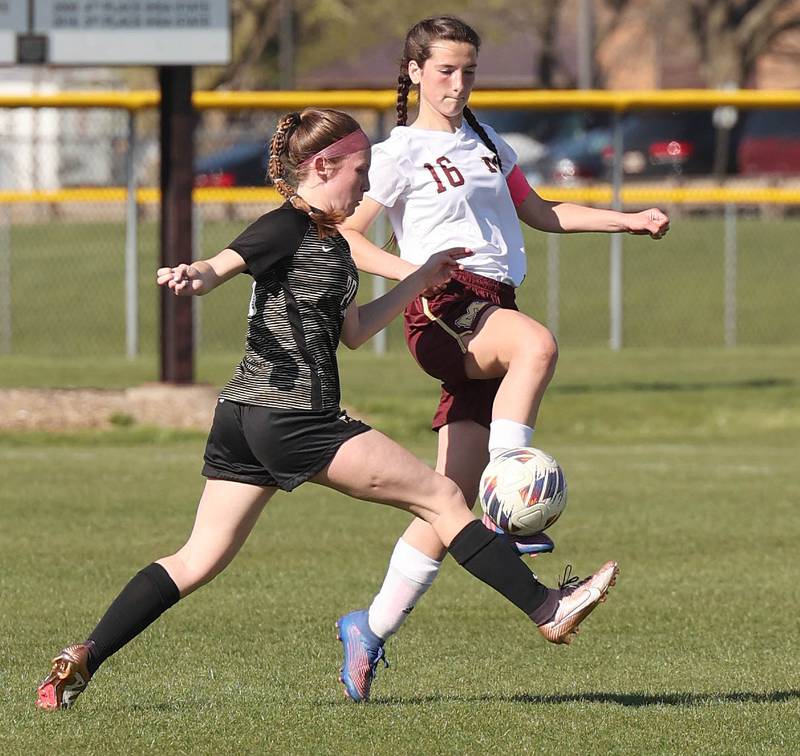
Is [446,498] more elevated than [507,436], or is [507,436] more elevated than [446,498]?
[507,436]

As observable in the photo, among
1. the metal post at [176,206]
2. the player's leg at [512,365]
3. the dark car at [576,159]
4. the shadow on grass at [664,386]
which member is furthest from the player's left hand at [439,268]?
the dark car at [576,159]

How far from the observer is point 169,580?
5.40 m

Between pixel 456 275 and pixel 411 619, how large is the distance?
189 cm

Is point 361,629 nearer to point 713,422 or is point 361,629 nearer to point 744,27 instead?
point 713,422

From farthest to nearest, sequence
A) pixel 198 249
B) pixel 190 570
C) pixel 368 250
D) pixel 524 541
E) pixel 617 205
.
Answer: pixel 198 249 → pixel 617 205 → pixel 368 250 → pixel 524 541 → pixel 190 570

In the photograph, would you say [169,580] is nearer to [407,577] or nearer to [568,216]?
[407,577]

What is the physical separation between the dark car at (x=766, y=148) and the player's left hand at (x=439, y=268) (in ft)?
76.0

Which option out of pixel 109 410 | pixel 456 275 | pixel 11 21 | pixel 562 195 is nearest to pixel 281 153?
pixel 456 275

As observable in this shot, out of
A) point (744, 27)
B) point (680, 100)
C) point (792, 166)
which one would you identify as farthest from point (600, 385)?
point (744, 27)

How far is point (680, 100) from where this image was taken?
706 inches

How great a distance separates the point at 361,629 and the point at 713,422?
9.43 m

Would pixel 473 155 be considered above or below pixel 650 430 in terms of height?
above

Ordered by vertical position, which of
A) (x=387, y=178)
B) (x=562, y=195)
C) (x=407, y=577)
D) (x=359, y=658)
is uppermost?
(x=387, y=178)

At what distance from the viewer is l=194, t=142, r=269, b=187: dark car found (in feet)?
86.8
